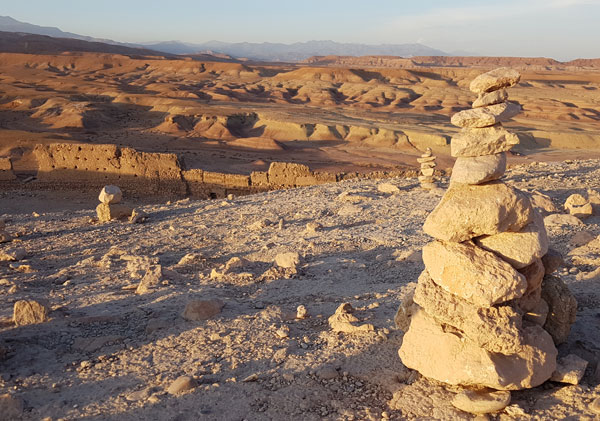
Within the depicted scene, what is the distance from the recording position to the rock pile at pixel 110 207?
44.8ft

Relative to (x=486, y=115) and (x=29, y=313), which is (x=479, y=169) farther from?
(x=29, y=313)

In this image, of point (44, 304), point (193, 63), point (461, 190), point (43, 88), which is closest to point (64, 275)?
point (44, 304)

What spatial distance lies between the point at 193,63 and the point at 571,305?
82027mm

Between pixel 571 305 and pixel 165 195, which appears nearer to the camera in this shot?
pixel 571 305

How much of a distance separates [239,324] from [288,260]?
2.63 meters

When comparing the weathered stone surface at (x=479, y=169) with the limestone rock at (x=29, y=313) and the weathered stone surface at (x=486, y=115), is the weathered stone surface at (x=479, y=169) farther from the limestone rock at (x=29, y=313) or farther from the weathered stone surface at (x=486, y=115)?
the limestone rock at (x=29, y=313)

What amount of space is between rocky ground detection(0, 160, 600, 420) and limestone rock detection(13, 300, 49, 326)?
115 mm

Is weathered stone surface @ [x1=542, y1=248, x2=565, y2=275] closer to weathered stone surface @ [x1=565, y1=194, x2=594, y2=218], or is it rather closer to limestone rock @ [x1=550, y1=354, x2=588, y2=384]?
limestone rock @ [x1=550, y1=354, x2=588, y2=384]

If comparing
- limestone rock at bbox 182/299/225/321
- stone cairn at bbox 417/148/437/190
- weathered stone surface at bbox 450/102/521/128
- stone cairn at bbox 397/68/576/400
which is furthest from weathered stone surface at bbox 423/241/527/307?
stone cairn at bbox 417/148/437/190

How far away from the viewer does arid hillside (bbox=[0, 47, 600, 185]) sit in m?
30.6

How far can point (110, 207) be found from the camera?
1369 cm

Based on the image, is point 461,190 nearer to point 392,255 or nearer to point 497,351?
point 497,351

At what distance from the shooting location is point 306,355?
5.62m

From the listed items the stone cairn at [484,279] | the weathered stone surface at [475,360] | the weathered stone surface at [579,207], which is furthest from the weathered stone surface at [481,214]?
the weathered stone surface at [579,207]
